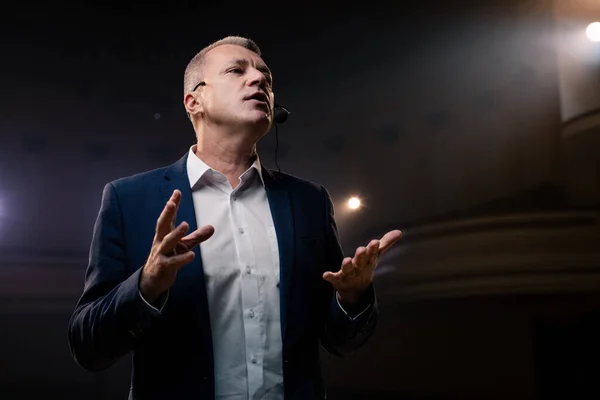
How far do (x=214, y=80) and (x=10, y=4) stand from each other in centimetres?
143

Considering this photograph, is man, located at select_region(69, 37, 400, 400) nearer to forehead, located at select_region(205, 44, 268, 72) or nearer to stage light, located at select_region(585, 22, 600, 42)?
forehead, located at select_region(205, 44, 268, 72)

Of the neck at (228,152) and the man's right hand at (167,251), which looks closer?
the man's right hand at (167,251)

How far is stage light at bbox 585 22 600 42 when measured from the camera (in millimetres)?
2098

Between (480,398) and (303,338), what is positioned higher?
(303,338)

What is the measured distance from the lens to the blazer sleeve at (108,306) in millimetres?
753

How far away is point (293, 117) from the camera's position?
2168 millimetres

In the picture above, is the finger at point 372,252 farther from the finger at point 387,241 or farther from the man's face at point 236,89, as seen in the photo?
the man's face at point 236,89

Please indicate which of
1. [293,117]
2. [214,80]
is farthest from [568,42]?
[214,80]

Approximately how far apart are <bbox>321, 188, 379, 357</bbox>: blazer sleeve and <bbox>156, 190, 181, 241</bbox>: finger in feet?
1.20

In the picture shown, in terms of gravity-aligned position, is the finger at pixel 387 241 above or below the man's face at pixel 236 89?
below

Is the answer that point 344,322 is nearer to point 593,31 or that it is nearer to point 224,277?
point 224,277

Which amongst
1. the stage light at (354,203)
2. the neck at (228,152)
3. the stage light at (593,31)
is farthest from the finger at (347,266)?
the stage light at (593,31)

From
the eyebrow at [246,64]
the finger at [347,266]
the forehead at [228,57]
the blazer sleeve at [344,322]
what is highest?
the forehead at [228,57]

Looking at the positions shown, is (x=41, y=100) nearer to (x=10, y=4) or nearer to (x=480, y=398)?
(x=10, y=4)
